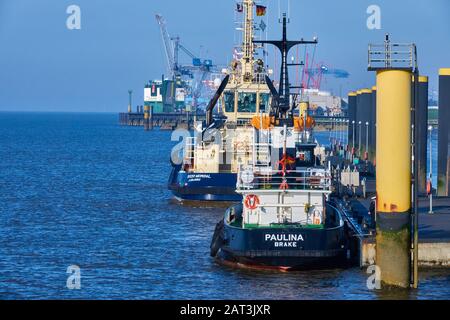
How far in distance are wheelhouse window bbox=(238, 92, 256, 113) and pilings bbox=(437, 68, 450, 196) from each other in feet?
66.3

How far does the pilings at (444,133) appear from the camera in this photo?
56.6 metres

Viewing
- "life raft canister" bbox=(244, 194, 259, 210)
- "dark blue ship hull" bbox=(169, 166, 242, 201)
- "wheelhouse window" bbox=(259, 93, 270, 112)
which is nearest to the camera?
"life raft canister" bbox=(244, 194, 259, 210)

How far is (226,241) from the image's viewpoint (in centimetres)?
4222

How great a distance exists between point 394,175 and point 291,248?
579cm

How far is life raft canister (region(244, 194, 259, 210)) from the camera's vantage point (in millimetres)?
41438

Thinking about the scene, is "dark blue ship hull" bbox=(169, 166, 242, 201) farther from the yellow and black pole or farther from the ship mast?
the yellow and black pole

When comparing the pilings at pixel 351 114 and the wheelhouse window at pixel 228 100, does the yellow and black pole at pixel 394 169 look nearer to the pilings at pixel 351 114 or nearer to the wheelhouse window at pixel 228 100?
the wheelhouse window at pixel 228 100

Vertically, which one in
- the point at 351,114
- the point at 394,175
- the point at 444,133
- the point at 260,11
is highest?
the point at 260,11

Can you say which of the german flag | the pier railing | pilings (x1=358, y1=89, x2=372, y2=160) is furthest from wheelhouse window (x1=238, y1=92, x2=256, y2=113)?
the pier railing

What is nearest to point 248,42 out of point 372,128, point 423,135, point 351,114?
point 372,128

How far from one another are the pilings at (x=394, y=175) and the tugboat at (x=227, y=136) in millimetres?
22687

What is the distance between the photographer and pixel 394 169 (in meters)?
34.9

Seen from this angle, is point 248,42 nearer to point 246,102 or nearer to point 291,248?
point 246,102
